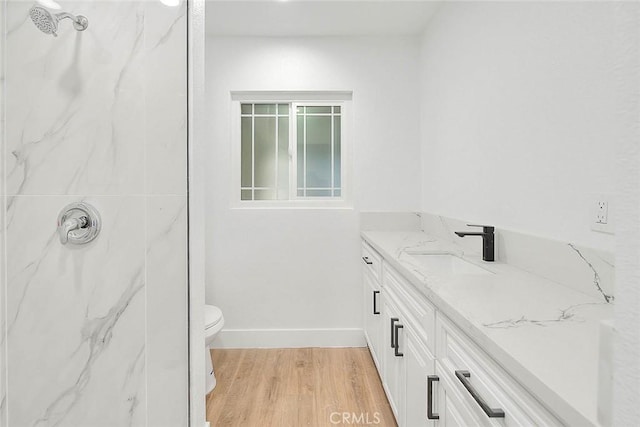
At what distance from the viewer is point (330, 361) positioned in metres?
2.62

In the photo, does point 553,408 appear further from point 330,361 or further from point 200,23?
point 330,361

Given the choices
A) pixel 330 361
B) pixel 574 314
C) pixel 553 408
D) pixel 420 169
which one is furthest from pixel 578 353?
pixel 420 169

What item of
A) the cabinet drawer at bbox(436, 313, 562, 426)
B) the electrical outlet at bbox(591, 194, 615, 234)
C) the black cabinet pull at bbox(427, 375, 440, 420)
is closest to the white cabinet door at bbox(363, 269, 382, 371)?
the black cabinet pull at bbox(427, 375, 440, 420)

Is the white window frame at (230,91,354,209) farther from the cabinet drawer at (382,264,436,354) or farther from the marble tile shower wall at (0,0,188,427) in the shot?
the marble tile shower wall at (0,0,188,427)

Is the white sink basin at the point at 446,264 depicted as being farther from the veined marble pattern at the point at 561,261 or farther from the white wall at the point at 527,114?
the white wall at the point at 527,114

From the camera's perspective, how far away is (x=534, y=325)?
841 mm

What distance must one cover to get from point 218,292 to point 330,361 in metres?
1.04

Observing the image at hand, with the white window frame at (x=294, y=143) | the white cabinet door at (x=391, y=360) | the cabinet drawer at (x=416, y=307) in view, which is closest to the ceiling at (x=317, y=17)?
the white window frame at (x=294, y=143)

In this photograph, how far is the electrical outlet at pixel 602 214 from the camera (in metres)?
1.11

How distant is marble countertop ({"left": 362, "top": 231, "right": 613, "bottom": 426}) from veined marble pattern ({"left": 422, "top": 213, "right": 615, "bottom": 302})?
0.03 m

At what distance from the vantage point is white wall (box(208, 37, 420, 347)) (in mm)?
Answer: 2867

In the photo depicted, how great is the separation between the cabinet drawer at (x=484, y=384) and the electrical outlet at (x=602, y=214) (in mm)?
589

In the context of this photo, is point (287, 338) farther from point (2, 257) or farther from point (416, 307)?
point (2, 257)

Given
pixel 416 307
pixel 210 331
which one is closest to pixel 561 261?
pixel 416 307
